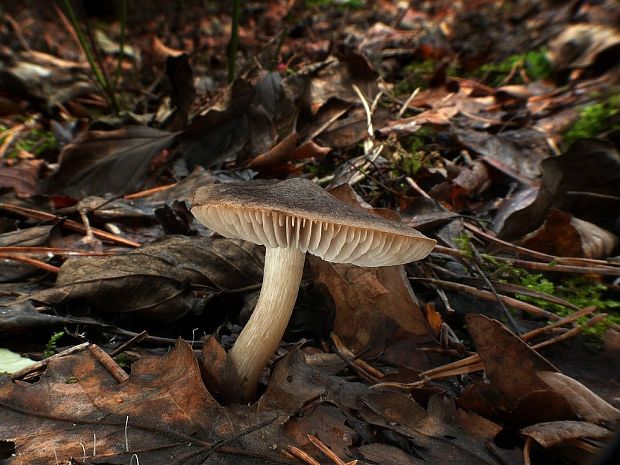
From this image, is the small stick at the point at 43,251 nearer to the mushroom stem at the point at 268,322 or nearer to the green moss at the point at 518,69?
the mushroom stem at the point at 268,322

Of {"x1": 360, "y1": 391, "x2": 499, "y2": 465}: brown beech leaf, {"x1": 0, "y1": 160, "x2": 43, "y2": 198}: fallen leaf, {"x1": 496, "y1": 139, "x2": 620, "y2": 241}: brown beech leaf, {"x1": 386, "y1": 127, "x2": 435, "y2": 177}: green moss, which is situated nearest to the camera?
{"x1": 360, "y1": 391, "x2": 499, "y2": 465}: brown beech leaf

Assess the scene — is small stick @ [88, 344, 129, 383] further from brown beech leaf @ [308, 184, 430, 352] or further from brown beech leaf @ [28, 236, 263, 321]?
brown beech leaf @ [308, 184, 430, 352]

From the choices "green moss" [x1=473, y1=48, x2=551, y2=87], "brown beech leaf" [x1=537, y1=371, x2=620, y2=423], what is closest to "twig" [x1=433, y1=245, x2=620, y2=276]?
"brown beech leaf" [x1=537, y1=371, x2=620, y2=423]

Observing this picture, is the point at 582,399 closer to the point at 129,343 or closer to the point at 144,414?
the point at 144,414

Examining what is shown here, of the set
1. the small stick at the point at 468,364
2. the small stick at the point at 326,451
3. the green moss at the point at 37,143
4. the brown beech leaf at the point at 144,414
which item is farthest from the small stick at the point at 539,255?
the green moss at the point at 37,143

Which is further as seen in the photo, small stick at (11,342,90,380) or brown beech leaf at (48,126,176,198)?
brown beech leaf at (48,126,176,198)

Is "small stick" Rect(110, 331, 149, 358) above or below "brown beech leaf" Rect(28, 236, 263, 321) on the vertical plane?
below

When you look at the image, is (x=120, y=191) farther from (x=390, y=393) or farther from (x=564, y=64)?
(x=564, y=64)

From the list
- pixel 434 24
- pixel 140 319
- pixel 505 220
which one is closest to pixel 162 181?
pixel 140 319
